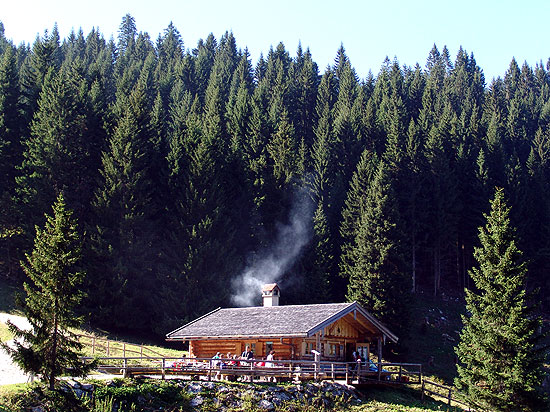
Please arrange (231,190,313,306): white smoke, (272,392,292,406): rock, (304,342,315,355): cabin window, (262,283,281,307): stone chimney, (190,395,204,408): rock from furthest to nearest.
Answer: (231,190,313,306): white smoke → (262,283,281,307): stone chimney → (304,342,315,355): cabin window → (272,392,292,406): rock → (190,395,204,408): rock

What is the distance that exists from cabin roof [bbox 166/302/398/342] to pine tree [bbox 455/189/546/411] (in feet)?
20.6

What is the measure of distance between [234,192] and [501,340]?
105ft

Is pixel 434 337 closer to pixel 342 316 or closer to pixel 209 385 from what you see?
pixel 342 316

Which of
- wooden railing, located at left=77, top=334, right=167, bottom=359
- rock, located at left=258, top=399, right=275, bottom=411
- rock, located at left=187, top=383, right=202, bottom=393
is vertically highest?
wooden railing, located at left=77, top=334, right=167, bottom=359

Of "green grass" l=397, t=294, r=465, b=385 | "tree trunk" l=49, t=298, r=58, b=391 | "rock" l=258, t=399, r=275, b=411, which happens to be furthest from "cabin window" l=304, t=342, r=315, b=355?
"tree trunk" l=49, t=298, r=58, b=391

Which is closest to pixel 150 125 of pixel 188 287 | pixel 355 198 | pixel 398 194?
pixel 188 287

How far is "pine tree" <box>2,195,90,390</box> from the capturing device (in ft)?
63.2

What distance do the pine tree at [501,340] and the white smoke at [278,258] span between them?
77.6 feet

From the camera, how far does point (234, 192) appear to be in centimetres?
5503

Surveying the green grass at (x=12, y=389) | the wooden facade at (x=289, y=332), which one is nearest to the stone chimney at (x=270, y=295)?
the wooden facade at (x=289, y=332)

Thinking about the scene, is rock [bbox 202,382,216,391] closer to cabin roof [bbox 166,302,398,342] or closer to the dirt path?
cabin roof [bbox 166,302,398,342]

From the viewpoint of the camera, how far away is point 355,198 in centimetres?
5709

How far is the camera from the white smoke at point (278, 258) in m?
50.2

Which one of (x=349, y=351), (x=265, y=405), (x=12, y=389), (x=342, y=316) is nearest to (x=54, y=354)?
(x=12, y=389)
